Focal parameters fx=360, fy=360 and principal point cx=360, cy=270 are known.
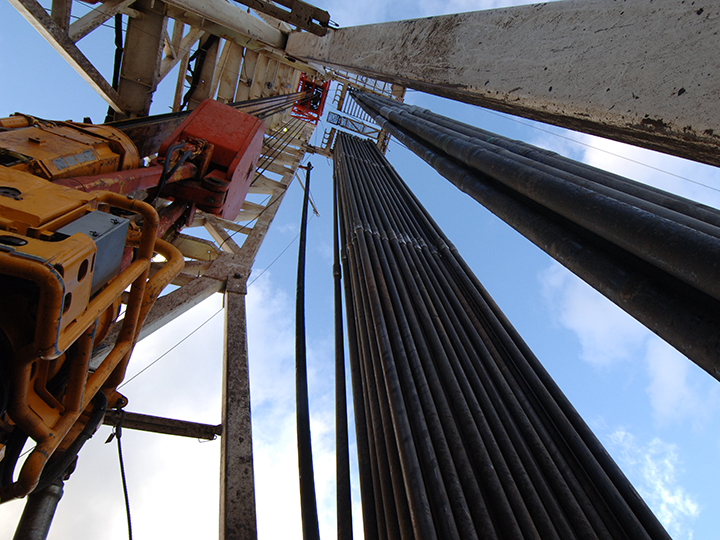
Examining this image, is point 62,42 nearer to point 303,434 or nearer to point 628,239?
point 303,434

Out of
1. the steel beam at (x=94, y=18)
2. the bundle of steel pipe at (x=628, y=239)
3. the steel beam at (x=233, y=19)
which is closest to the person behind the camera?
the bundle of steel pipe at (x=628, y=239)

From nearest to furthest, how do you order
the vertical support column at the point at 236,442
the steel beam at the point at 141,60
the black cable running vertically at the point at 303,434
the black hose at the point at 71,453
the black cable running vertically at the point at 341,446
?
the black hose at the point at 71,453 < the black cable running vertically at the point at 303,434 < the vertical support column at the point at 236,442 < the black cable running vertically at the point at 341,446 < the steel beam at the point at 141,60

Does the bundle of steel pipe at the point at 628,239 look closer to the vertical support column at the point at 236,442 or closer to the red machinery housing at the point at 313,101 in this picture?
the vertical support column at the point at 236,442

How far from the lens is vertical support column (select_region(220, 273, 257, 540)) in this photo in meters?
2.11

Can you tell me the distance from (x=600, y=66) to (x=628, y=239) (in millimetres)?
571

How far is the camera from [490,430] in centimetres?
246

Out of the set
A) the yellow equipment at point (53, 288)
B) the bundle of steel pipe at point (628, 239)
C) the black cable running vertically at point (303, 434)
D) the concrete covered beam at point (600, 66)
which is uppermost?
the concrete covered beam at point (600, 66)

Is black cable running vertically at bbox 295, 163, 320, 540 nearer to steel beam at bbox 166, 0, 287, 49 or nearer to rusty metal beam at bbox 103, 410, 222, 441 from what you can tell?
rusty metal beam at bbox 103, 410, 222, 441

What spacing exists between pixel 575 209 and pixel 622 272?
270 millimetres

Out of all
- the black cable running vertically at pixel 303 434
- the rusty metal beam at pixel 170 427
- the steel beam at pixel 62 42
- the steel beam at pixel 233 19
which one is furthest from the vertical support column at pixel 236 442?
the steel beam at pixel 233 19

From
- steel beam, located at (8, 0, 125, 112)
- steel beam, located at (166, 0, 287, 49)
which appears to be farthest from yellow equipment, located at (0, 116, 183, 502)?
steel beam, located at (166, 0, 287, 49)

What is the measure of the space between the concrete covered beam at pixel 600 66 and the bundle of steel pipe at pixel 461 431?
190 centimetres

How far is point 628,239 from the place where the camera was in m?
1.06

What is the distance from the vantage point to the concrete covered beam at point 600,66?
0.92 meters
